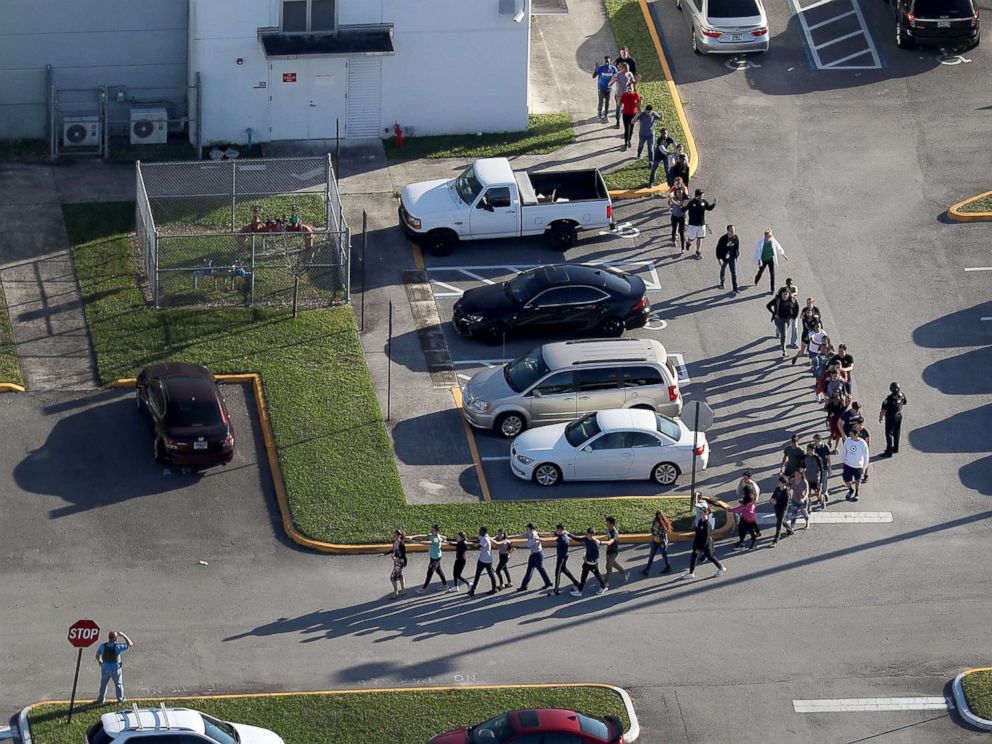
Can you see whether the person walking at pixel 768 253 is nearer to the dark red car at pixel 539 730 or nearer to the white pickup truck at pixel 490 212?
the white pickup truck at pixel 490 212

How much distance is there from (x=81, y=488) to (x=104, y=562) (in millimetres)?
2391

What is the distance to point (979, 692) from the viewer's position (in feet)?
101

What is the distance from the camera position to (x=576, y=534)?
34.4 meters

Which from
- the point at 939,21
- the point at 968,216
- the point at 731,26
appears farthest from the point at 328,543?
the point at 939,21

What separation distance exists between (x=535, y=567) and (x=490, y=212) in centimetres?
1155

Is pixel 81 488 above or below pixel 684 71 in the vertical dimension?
below

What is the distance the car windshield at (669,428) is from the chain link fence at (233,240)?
27.5 ft

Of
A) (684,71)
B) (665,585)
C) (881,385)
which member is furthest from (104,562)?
(684,71)

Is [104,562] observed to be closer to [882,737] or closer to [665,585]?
[665,585]

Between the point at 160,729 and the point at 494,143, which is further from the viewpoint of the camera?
the point at 494,143

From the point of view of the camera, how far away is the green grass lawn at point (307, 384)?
3491 centimetres

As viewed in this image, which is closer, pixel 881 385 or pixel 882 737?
pixel 882 737

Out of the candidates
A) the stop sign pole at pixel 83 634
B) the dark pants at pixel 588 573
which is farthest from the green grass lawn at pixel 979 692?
the stop sign pole at pixel 83 634

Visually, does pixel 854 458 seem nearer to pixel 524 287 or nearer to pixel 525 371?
pixel 525 371
